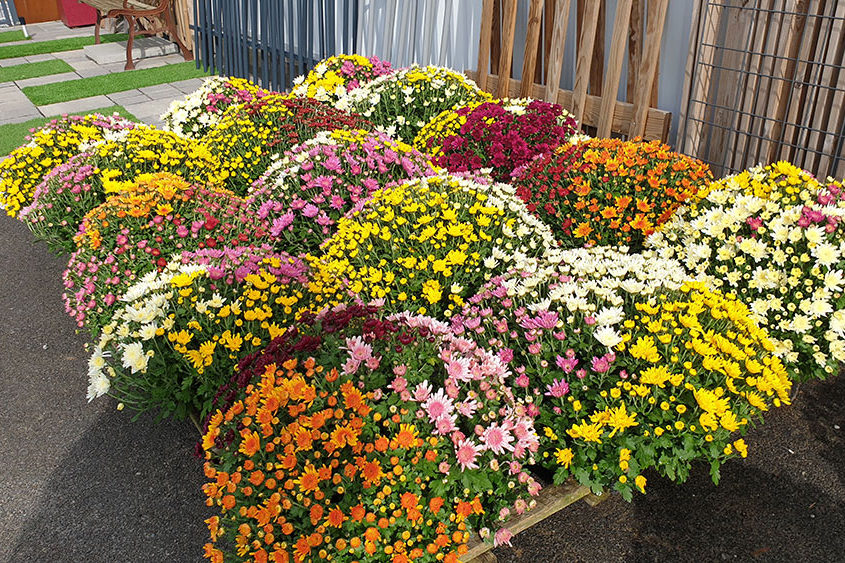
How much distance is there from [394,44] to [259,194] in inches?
157

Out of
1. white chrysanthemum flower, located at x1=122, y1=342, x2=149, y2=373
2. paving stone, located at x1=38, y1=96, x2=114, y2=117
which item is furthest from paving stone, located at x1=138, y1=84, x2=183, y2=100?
white chrysanthemum flower, located at x1=122, y1=342, x2=149, y2=373

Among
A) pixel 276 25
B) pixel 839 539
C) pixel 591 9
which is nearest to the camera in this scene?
pixel 839 539

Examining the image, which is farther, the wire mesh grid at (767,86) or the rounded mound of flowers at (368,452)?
the wire mesh grid at (767,86)

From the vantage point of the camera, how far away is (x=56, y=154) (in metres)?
5.23

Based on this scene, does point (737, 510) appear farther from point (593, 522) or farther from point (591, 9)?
point (591, 9)

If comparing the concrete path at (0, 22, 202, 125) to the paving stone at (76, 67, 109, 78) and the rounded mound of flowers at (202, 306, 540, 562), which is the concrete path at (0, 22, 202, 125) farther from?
the rounded mound of flowers at (202, 306, 540, 562)

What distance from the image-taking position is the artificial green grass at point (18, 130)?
730 cm

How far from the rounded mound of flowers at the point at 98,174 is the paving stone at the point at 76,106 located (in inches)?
177

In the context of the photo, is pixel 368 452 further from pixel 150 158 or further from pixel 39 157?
pixel 39 157

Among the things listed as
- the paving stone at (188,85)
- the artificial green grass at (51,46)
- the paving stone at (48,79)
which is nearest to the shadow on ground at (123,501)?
the paving stone at (188,85)

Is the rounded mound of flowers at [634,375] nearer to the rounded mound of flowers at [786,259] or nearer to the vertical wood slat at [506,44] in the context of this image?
the rounded mound of flowers at [786,259]

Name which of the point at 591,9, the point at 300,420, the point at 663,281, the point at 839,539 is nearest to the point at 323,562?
the point at 300,420

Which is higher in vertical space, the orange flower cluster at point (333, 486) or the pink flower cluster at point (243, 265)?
the pink flower cluster at point (243, 265)

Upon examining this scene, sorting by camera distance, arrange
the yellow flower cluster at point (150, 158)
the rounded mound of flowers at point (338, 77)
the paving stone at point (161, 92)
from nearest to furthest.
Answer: the yellow flower cluster at point (150, 158)
the rounded mound of flowers at point (338, 77)
the paving stone at point (161, 92)
